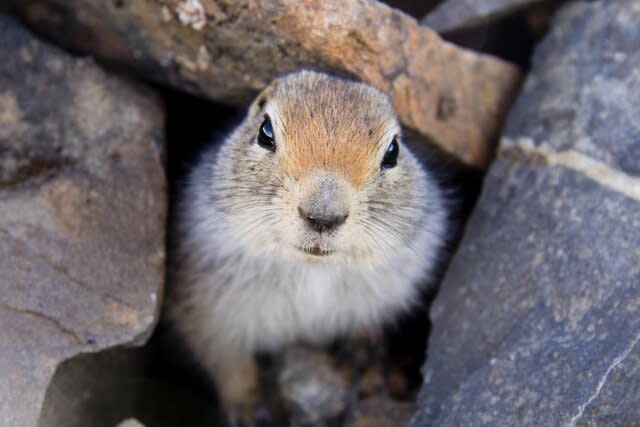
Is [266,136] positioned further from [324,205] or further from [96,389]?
[96,389]

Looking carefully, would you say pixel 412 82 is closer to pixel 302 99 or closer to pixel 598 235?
pixel 302 99

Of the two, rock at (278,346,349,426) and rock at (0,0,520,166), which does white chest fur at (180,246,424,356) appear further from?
rock at (0,0,520,166)

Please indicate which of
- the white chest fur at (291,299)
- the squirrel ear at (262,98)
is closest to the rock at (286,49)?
the squirrel ear at (262,98)

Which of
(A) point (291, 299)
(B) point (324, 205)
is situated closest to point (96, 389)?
(A) point (291, 299)

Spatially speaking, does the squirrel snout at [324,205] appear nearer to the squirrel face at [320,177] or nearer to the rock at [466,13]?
the squirrel face at [320,177]

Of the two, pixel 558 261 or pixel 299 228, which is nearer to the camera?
pixel 299 228

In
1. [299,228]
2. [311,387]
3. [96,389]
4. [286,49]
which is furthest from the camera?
[311,387]

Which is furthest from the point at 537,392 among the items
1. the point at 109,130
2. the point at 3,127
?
the point at 3,127
